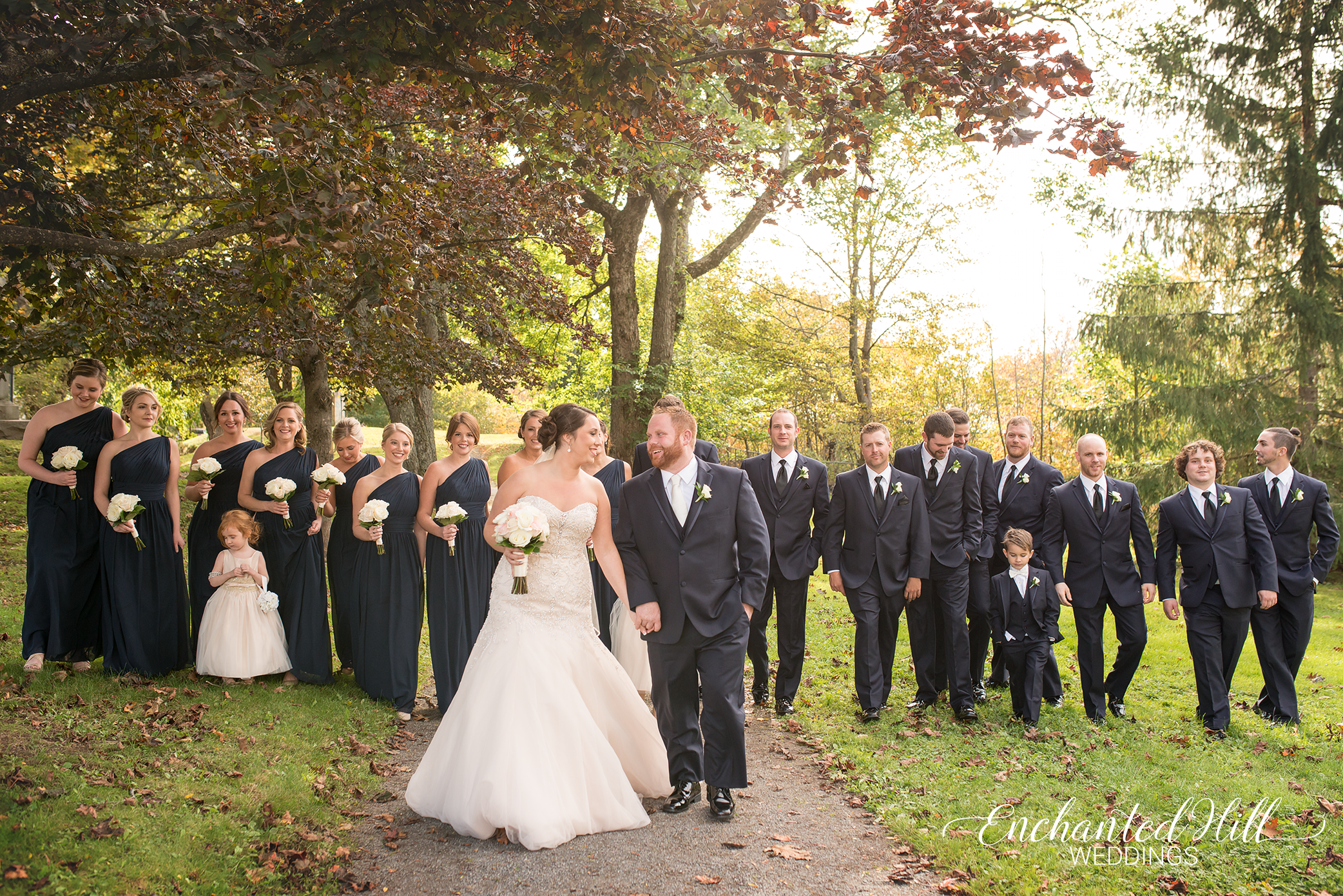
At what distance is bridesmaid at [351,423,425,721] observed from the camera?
293 inches

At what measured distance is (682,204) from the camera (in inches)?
768

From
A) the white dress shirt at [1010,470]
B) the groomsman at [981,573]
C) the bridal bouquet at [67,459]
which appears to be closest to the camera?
the bridal bouquet at [67,459]

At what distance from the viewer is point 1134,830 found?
16.9 feet

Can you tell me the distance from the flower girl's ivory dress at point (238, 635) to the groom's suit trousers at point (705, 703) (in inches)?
145

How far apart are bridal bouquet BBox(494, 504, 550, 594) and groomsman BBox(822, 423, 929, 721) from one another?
3.06 metres

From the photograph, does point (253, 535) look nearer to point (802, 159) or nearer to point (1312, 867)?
point (1312, 867)

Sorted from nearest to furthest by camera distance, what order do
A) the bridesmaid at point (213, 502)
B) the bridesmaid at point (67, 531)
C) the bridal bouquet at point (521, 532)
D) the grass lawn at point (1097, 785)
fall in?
the grass lawn at point (1097, 785) → the bridal bouquet at point (521, 532) → the bridesmaid at point (67, 531) → the bridesmaid at point (213, 502)

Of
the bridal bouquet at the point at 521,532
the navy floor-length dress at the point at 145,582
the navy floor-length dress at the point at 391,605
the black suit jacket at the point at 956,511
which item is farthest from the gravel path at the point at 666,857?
the navy floor-length dress at the point at 145,582

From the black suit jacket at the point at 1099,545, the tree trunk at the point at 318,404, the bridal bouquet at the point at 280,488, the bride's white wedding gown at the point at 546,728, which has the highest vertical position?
the tree trunk at the point at 318,404

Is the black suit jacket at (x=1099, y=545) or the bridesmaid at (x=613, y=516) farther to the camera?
the bridesmaid at (x=613, y=516)

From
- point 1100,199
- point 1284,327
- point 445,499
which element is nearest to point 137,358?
point 445,499

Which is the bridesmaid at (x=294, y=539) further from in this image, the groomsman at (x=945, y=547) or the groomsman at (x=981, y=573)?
the groomsman at (x=981, y=573)

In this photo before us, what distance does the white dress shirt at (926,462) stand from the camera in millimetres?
7938

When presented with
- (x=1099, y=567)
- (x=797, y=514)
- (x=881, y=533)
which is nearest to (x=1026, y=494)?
(x=1099, y=567)
